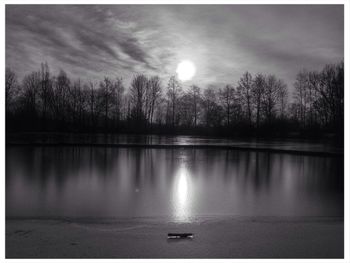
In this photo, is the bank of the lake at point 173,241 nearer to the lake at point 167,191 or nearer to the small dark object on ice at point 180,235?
the small dark object on ice at point 180,235

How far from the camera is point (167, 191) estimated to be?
316 inches

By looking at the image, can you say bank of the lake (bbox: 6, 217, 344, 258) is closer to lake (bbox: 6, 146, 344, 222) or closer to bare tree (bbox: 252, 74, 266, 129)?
lake (bbox: 6, 146, 344, 222)

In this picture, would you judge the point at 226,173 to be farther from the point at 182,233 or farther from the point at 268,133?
the point at 268,133

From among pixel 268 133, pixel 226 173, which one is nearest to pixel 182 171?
pixel 226 173

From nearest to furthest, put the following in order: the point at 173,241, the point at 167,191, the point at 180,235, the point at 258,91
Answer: the point at 173,241
the point at 180,235
the point at 167,191
the point at 258,91

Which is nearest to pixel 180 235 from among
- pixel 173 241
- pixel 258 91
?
pixel 173 241

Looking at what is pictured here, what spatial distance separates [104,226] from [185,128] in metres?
56.2

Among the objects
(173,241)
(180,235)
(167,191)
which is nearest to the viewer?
(173,241)

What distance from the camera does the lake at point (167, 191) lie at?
20.5 ft

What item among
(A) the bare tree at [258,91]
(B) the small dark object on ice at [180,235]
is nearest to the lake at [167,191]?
(B) the small dark object on ice at [180,235]

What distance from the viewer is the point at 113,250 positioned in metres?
4.28

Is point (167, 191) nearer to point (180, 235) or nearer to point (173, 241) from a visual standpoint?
point (180, 235)

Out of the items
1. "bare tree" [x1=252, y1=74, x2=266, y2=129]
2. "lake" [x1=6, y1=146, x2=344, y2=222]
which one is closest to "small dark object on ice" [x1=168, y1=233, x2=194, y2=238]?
"lake" [x1=6, y1=146, x2=344, y2=222]

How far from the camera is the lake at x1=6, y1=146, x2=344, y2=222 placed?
626cm
